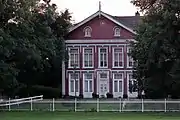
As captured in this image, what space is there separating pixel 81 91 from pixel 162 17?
1272 inches

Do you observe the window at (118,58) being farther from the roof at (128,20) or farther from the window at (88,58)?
the roof at (128,20)

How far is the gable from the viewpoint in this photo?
74438 mm

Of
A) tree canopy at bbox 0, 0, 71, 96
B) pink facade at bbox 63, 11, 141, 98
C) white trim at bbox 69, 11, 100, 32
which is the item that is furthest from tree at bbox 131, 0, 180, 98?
white trim at bbox 69, 11, 100, 32

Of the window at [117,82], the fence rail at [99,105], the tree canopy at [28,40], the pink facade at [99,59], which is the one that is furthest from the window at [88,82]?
the fence rail at [99,105]

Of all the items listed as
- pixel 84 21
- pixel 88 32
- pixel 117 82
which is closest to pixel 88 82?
pixel 117 82

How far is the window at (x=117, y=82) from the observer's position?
74125mm

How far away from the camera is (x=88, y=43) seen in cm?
7494

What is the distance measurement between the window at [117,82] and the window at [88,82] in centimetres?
322

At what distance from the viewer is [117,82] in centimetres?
7419

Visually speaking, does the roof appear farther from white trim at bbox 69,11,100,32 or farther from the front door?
the front door

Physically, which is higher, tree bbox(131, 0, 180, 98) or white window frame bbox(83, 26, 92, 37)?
white window frame bbox(83, 26, 92, 37)

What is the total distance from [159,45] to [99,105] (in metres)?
7.27

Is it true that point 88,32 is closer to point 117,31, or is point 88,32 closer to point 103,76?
point 117,31

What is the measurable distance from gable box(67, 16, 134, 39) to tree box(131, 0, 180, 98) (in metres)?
25.8
